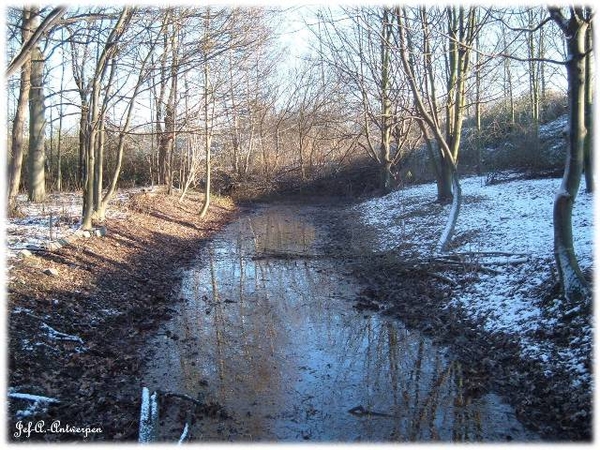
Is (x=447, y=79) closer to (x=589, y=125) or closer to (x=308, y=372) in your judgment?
(x=589, y=125)

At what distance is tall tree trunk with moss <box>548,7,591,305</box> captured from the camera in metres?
6.00

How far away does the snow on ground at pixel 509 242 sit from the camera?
18.7 feet

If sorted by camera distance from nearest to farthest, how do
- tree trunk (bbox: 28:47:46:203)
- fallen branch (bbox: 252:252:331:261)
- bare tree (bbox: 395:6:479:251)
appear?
1. bare tree (bbox: 395:6:479:251)
2. fallen branch (bbox: 252:252:331:261)
3. tree trunk (bbox: 28:47:46:203)

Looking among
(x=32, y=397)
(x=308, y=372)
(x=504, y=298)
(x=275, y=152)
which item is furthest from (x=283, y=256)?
(x=275, y=152)

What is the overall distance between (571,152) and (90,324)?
6.63 m

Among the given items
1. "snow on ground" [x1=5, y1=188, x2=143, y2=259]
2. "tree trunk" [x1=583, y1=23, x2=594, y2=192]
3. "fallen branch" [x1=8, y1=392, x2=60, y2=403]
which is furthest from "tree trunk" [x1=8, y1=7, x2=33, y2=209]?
"tree trunk" [x1=583, y1=23, x2=594, y2=192]

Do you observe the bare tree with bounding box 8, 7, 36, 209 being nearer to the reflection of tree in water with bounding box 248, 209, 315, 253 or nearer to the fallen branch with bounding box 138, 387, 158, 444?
the reflection of tree in water with bounding box 248, 209, 315, 253

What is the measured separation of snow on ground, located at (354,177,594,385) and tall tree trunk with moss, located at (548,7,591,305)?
38 centimetres

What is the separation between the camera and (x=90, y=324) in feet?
21.0

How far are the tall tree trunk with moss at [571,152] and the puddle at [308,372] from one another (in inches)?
74.5

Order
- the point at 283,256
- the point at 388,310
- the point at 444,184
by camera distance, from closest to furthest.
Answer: the point at 388,310 → the point at 283,256 → the point at 444,184

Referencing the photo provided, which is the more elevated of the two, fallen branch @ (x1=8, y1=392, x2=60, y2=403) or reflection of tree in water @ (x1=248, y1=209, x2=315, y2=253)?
reflection of tree in water @ (x1=248, y1=209, x2=315, y2=253)

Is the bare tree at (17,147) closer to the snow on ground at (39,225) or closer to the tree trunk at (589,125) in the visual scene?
the snow on ground at (39,225)

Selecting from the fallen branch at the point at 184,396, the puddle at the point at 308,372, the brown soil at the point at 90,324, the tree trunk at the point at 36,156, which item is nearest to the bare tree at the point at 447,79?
the puddle at the point at 308,372
